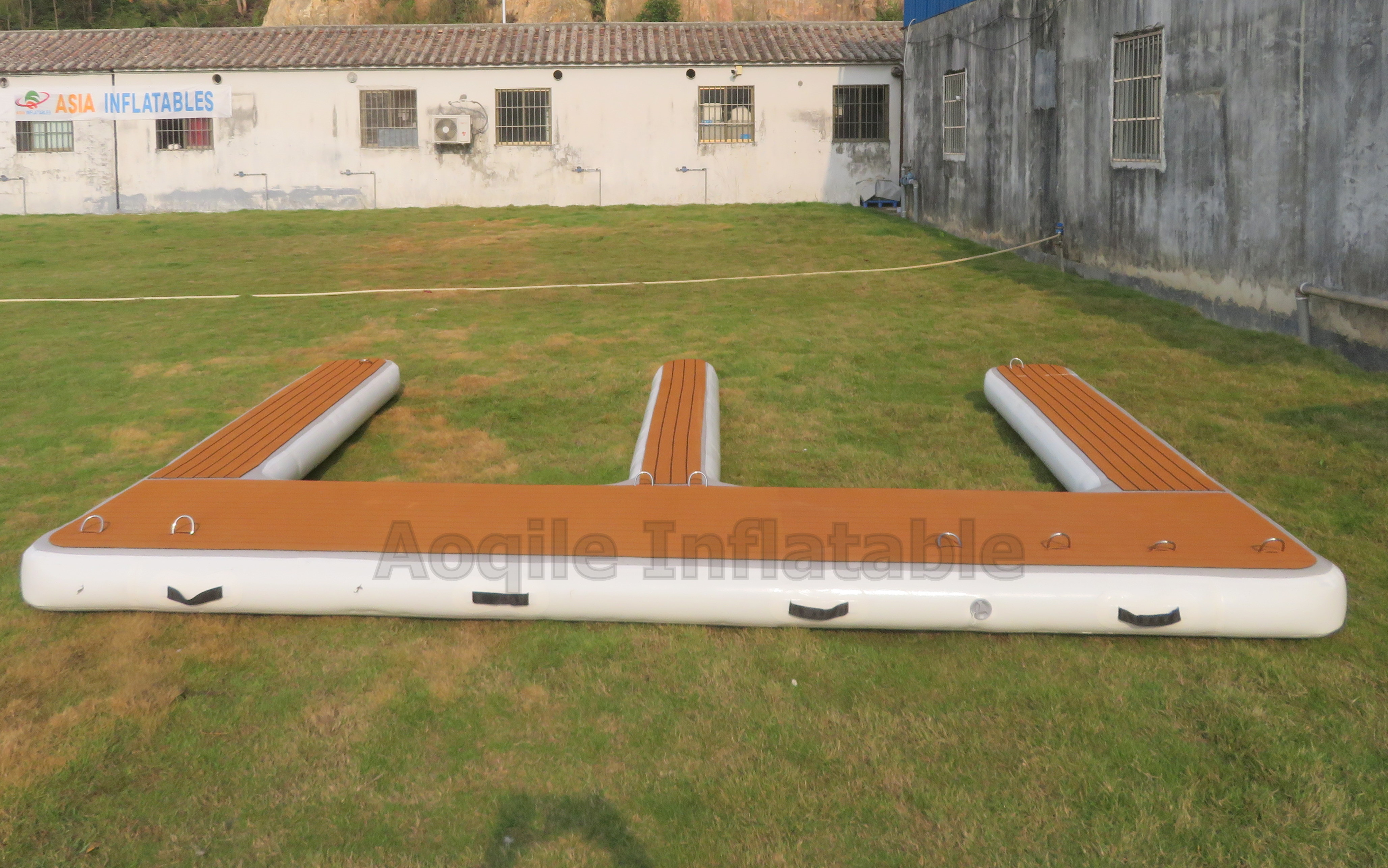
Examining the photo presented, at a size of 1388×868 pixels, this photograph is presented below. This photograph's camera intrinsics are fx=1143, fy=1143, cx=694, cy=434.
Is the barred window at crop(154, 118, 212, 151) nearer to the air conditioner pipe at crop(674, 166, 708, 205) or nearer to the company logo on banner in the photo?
the company logo on banner

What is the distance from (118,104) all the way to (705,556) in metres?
20.7

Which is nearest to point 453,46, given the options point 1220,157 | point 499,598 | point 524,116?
point 524,116

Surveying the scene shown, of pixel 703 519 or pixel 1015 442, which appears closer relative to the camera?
pixel 703 519

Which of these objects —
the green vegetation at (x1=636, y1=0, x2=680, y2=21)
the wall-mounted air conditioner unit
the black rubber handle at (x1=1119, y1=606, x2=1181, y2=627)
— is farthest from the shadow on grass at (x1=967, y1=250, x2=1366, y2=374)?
the green vegetation at (x1=636, y1=0, x2=680, y2=21)

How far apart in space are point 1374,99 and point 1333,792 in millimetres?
5624

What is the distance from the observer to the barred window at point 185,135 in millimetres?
20656

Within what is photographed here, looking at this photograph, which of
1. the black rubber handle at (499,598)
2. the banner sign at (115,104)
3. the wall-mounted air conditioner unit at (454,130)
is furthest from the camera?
the banner sign at (115,104)

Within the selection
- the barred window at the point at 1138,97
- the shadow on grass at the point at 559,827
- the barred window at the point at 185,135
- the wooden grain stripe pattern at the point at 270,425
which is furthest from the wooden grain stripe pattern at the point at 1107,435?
the barred window at the point at 185,135

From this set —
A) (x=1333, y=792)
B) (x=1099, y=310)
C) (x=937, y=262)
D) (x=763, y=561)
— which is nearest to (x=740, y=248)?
(x=937, y=262)

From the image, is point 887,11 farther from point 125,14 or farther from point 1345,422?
point 1345,422

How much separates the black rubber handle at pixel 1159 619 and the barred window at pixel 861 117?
18.1 meters

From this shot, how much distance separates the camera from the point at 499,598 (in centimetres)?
388

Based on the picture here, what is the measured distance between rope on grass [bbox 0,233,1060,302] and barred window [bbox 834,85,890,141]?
8.98m

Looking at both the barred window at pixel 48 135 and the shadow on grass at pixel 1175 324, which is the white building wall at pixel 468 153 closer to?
the barred window at pixel 48 135
